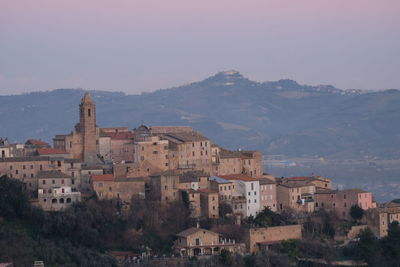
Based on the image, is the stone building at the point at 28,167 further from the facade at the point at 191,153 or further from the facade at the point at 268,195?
the facade at the point at 268,195

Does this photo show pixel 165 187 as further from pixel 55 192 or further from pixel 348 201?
pixel 348 201

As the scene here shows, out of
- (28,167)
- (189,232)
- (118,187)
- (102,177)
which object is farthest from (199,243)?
(28,167)

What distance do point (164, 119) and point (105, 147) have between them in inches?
5389

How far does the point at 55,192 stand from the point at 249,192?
10551 mm

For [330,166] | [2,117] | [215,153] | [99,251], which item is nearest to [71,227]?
[99,251]

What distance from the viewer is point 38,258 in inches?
1908

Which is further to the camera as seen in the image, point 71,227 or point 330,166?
point 330,166

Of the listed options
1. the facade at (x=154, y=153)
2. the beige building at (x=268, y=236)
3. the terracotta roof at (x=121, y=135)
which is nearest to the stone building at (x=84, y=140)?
the terracotta roof at (x=121, y=135)

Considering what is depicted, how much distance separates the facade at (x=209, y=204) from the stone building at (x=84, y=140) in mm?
7242

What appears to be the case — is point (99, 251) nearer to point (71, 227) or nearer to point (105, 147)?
point (71, 227)

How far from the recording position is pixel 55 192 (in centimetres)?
5378

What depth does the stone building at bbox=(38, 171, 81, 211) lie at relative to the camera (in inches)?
2109

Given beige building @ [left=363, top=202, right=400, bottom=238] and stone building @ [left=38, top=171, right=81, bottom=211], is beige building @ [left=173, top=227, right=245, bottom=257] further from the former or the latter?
beige building @ [left=363, top=202, right=400, bottom=238]

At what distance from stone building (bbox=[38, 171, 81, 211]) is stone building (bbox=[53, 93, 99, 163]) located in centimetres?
474
